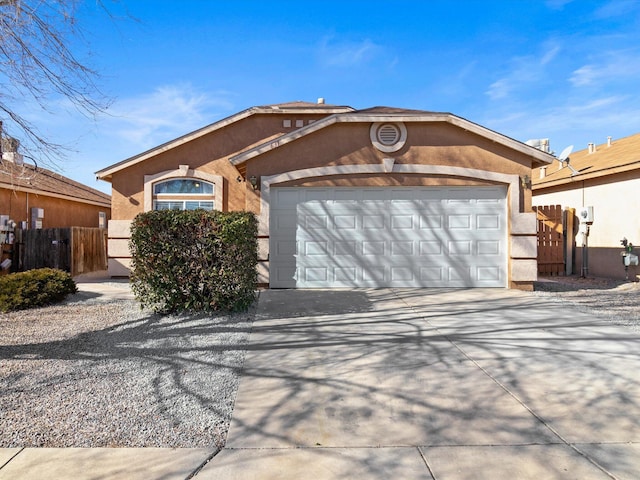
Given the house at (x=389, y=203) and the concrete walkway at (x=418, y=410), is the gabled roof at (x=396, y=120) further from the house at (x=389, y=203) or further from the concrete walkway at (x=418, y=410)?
the concrete walkway at (x=418, y=410)

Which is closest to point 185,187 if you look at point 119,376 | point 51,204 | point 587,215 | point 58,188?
point 51,204

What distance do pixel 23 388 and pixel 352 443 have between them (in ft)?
10.4

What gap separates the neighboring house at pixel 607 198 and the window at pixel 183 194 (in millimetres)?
9929

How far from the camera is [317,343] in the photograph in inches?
213

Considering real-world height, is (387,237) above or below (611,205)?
below

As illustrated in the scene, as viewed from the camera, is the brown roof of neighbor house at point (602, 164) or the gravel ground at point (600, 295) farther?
the brown roof of neighbor house at point (602, 164)

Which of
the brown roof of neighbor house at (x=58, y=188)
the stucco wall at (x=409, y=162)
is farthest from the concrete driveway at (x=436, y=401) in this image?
the brown roof of neighbor house at (x=58, y=188)

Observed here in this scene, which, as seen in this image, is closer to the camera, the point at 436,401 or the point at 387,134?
the point at 436,401

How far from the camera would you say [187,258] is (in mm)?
6703

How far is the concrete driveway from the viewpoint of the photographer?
275cm

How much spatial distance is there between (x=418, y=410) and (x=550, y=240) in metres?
11.6

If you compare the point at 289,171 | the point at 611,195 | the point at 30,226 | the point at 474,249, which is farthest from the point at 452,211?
Answer: the point at 30,226

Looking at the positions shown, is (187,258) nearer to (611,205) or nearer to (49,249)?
(49,249)

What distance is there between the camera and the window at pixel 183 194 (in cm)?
1238
